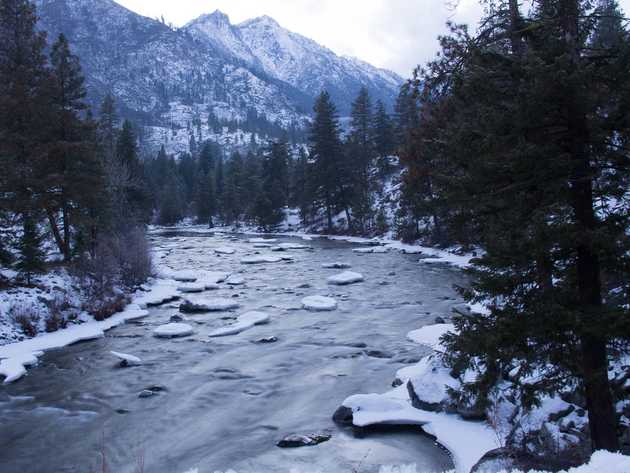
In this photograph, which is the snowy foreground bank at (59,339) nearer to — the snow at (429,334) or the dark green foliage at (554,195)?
the snow at (429,334)

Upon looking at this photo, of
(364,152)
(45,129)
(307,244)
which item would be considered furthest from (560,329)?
(364,152)

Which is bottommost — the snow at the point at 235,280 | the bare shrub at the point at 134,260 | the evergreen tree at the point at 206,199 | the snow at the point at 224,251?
the snow at the point at 235,280

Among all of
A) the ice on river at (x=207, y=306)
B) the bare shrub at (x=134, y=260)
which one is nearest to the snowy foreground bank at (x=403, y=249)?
the ice on river at (x=207, y=306)

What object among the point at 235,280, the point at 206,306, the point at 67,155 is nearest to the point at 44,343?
the point at 206,306

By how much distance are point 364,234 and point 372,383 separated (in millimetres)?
44711

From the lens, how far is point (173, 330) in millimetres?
18219

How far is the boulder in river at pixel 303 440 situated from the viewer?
30.7 ft

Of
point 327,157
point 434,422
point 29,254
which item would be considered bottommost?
point 434,422

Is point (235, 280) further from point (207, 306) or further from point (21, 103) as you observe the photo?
point (21, 103)

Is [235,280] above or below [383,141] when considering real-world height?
below

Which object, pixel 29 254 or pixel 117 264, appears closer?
pixel 29 254

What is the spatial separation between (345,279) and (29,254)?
627 inches

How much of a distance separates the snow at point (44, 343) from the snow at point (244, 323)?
4.52 metres

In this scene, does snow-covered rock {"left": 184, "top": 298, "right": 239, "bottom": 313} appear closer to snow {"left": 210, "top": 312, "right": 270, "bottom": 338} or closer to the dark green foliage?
snow {"left": 210, "top": 312, "right": 270, "bottom": 338}
